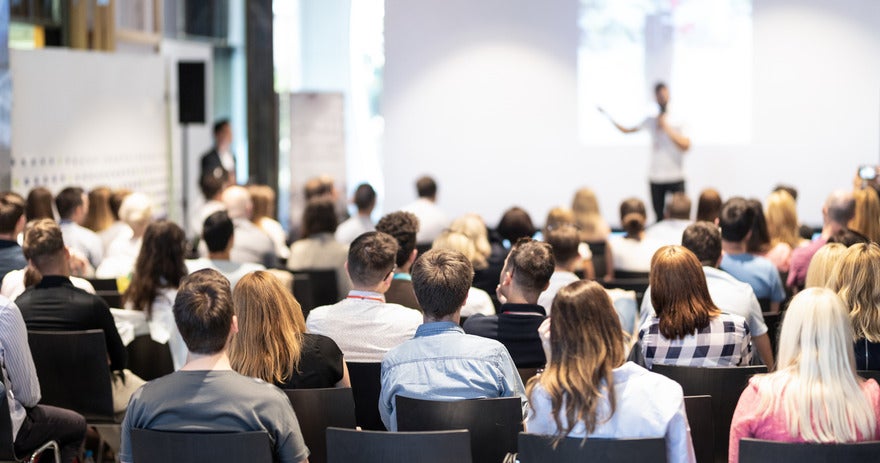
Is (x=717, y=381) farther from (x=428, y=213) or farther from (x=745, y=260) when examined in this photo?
(x=428, y=213)

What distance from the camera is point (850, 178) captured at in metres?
10.9

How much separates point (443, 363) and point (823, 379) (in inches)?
42.8

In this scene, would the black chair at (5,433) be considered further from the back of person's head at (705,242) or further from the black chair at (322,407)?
the back of person's head at (705,242)

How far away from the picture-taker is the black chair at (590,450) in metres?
2.60

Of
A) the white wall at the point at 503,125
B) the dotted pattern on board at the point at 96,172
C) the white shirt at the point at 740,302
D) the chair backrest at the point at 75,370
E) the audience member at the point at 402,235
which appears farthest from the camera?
the white wall at the point at 503,125

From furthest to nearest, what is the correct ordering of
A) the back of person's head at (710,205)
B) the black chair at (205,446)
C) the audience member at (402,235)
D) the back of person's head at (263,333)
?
the back of person's head at (710,205) → the audience member at (402,235) → the back of person's head at (263,333) → the black chair at (205,446)

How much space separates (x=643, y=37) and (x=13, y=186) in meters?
6.44

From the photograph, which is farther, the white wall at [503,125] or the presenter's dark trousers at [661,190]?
the white wall at [503,125]

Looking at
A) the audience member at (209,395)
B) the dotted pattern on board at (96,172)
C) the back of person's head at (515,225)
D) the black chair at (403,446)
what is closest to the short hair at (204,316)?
the audience member at (209,395)

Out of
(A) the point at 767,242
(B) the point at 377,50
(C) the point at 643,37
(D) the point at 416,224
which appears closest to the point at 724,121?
(C) the point at 643,37

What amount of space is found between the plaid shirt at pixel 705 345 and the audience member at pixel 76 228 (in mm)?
3896

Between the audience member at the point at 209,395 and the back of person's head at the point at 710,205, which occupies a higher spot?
the back of person's head at the point at 710,205

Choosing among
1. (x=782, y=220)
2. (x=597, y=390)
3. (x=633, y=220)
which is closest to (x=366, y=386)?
A: (x=597, y=390)

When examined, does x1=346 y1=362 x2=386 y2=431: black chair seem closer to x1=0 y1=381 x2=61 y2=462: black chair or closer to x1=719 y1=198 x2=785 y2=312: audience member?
x1=0 y1=381 x2=61 y2=462: black chair
